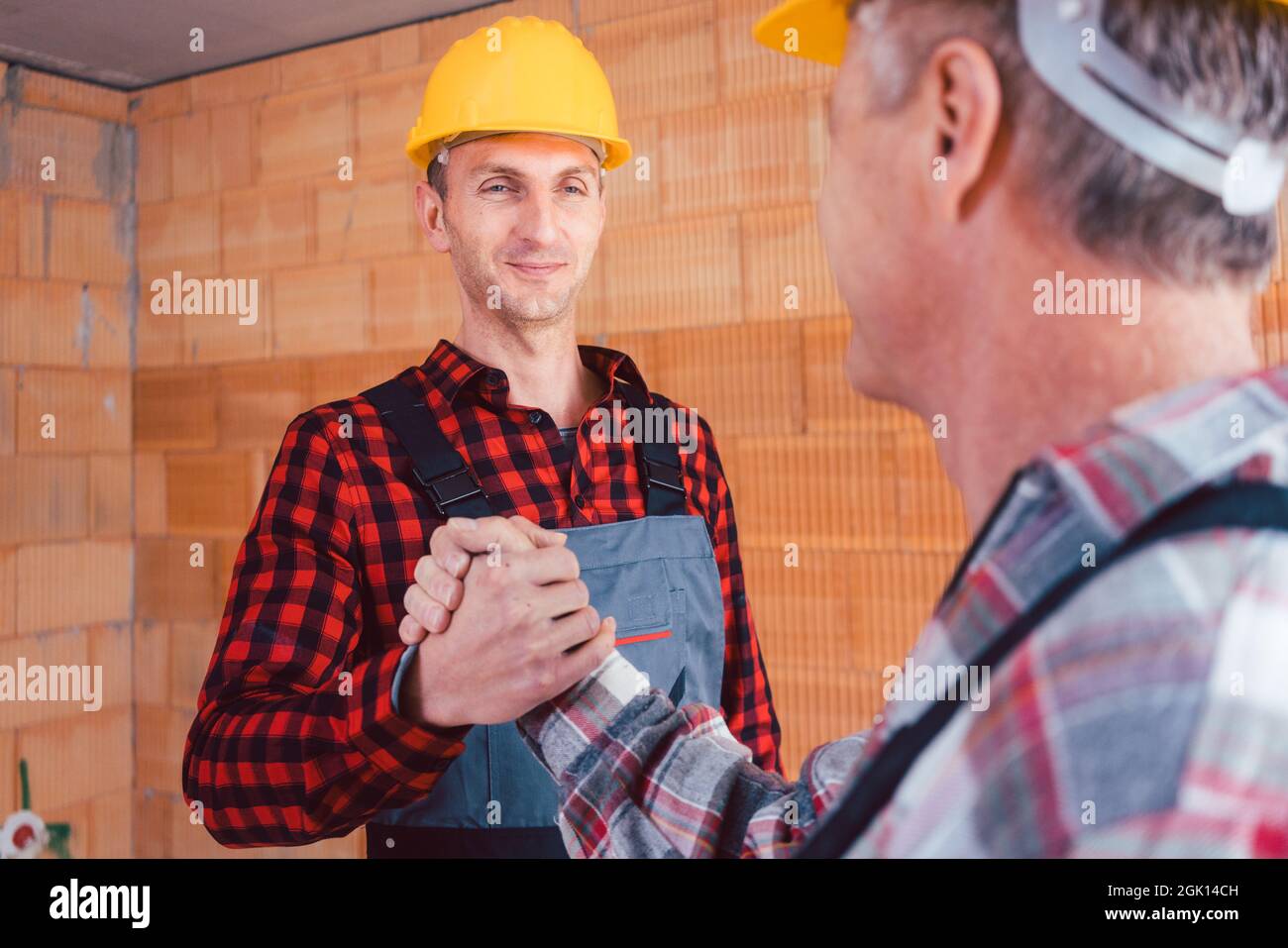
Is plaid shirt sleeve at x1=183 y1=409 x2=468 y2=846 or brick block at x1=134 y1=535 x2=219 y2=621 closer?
plaid shirt sleeve at x1=183 y1=409 x2=468 y2=846

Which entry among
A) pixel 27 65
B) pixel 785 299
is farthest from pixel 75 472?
pixel 785 299

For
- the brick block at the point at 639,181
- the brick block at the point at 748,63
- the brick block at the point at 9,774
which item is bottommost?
the brick block at the point at 9,774

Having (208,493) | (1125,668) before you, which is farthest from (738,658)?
(208,493)

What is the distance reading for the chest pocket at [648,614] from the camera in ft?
5.53

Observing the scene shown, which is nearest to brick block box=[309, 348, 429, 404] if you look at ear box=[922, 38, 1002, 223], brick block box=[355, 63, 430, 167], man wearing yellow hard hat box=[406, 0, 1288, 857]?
brick block box=[355, 63, 430, 167]

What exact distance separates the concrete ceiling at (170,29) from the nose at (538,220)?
5.68ft

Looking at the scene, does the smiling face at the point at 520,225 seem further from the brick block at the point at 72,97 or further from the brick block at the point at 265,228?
the brick block at the point at 72,97

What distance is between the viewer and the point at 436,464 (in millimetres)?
1636

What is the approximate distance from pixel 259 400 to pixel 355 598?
2288mm

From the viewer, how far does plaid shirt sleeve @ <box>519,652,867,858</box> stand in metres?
0.96

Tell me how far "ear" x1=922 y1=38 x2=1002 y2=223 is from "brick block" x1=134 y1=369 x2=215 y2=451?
11.5 feet

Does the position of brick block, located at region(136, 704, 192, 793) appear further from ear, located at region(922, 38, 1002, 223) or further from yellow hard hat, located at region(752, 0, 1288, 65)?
ear, located at region(922, 38, 1002, 223)

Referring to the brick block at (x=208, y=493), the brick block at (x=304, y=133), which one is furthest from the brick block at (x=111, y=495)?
the brick block at (x=304, y=133)
